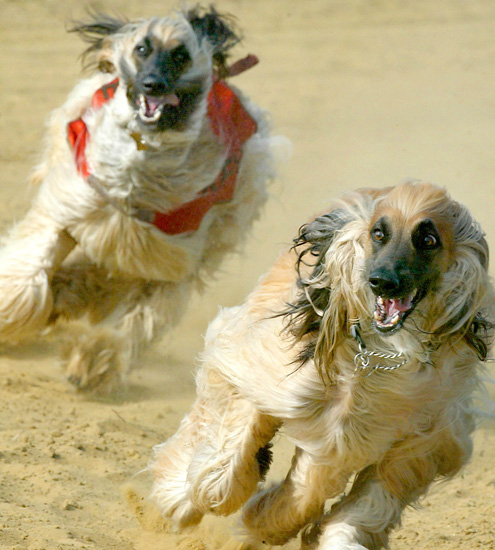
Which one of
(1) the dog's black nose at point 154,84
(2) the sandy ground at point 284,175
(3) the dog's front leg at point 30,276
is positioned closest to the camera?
(2) the sandy ground at point 284,175

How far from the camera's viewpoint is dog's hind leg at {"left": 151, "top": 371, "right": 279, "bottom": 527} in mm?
2551

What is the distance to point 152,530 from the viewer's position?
288 centimetres

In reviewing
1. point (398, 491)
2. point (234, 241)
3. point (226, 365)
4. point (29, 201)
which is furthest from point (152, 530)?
point (29, 201)

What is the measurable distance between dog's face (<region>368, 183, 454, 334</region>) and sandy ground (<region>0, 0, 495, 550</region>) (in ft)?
1.80

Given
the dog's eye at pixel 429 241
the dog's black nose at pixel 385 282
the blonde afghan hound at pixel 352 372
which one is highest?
the dog's eye at pixel 429 241

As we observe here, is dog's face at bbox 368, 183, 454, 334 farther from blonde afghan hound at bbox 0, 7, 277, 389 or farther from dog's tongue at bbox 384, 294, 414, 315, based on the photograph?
blonde afghan hound at bbox 0, 7, 277, 389

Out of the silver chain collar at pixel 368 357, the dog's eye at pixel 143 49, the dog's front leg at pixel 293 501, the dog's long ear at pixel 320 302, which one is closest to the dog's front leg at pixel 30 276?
the dog's eye at pixel 143 49

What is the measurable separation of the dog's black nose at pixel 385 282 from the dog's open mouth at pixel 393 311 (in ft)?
0.16

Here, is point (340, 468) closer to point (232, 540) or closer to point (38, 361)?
point (232, 540)

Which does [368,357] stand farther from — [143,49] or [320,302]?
[143,49]

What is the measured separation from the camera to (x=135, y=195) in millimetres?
3695

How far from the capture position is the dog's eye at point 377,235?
7.01 feet

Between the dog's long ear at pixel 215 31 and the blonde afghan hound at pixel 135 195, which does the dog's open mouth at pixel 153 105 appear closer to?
the blonde afghan hound at pixel 135 195

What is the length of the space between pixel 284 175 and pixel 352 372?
2289mm
